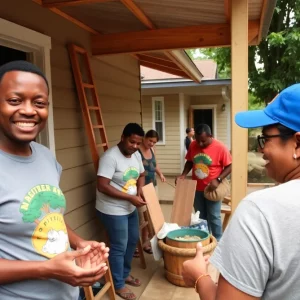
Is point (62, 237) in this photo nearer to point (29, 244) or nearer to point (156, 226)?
point (29, 244)

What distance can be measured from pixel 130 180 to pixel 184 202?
1159mm

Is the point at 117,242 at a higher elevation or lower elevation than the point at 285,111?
lower

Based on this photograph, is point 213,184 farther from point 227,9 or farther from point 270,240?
point 270,240

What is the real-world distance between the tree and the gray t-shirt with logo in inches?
423

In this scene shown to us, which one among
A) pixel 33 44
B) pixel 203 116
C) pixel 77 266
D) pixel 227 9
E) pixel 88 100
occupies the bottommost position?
pixel 77 266

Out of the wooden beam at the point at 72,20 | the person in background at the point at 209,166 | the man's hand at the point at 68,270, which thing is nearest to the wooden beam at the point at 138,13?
the wooden beam at the point at 72,20

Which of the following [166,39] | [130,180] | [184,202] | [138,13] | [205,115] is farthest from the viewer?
[205,115]

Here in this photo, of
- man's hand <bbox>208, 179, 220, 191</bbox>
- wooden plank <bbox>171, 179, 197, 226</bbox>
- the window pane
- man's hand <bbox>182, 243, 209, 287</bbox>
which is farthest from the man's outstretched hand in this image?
the window pane

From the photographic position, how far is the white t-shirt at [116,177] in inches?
131

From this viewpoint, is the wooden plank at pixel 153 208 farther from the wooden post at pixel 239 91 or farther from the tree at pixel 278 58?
the tree at pixel 278 58

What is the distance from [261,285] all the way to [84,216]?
305 cm

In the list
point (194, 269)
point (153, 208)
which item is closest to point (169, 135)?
point (153, 208)

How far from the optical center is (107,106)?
4539 millimetres

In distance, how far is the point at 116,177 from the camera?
11.1 feet
